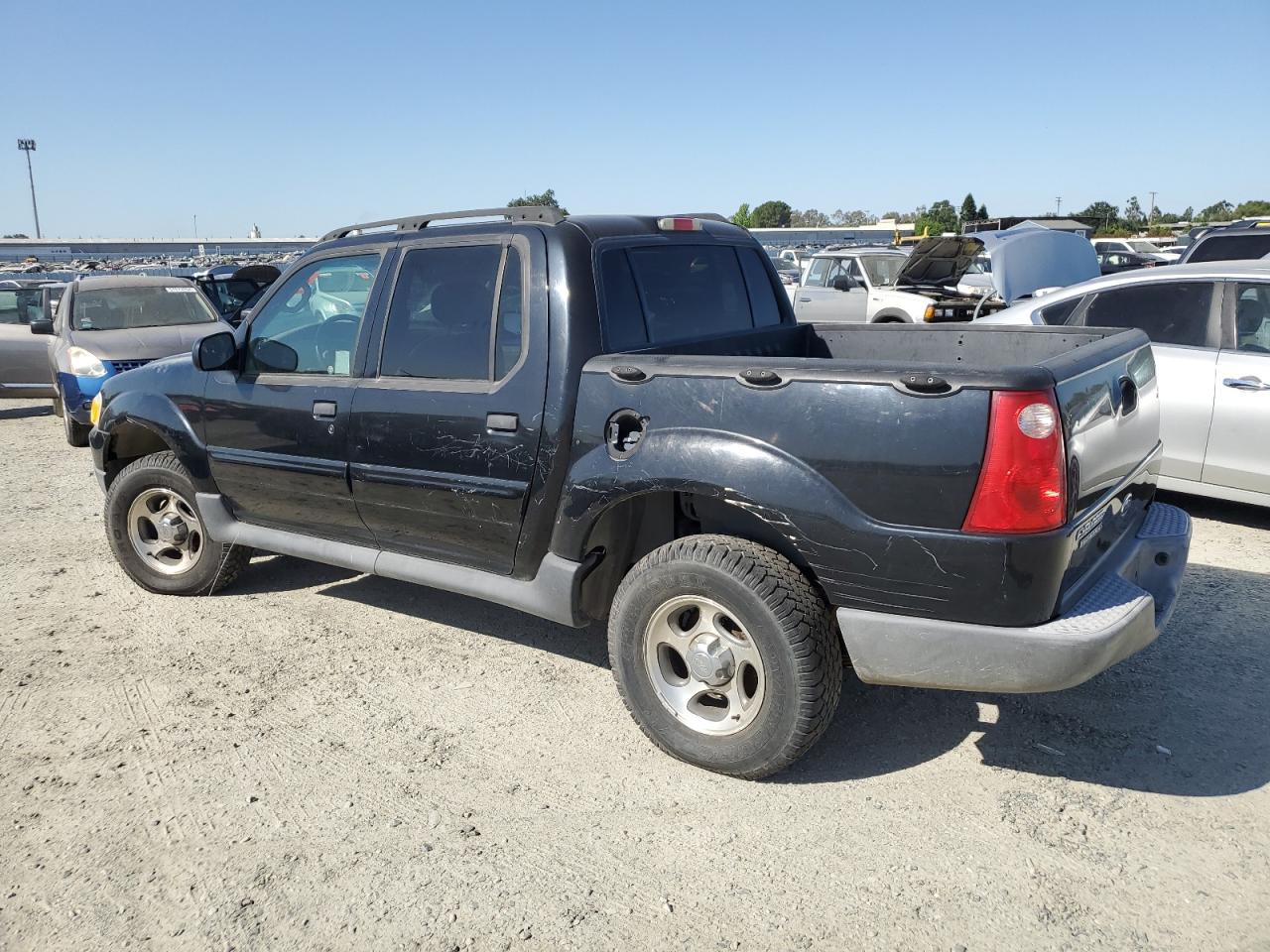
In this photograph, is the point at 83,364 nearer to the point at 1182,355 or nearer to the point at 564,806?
the point at 564,806

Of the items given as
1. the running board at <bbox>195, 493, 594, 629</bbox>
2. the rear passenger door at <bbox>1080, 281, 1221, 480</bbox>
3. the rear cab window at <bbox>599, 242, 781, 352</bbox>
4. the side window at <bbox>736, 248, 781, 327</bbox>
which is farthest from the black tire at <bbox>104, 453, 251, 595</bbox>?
the rear passenger door at <bbox>1080, 281, 1221, 480</bbox>

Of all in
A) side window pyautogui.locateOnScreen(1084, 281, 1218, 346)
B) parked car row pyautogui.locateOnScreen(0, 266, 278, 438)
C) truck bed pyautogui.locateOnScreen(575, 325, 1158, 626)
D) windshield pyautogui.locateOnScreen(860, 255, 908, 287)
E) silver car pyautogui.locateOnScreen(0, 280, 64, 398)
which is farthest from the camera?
windshield pyautogui.locateOnScreen(860, 255, 908, 287)

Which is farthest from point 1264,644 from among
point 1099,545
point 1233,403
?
point 1233,403

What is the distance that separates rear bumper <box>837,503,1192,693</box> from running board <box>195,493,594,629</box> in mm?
1110

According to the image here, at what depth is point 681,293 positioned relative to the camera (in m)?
4.07

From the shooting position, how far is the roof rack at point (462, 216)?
3.77m

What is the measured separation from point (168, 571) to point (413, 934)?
3.38 meters

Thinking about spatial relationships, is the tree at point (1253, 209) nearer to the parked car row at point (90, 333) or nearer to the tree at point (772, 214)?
Answer: the parked car row at point (90, 333)

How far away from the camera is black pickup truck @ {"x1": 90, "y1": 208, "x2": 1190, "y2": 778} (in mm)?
2764

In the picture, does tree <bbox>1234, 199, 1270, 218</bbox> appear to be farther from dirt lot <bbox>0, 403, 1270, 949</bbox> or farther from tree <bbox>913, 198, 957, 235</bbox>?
dirt lot <bbox>0, 403, 1270, 949</bbox>

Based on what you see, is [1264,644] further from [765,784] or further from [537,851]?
[537,851]

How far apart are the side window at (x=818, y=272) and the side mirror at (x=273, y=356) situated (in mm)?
12021

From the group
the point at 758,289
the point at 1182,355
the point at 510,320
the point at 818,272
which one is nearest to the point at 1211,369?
the point at 1182,355

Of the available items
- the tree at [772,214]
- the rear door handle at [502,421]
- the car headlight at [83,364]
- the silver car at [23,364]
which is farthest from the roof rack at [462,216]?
the tree at [772,214]
